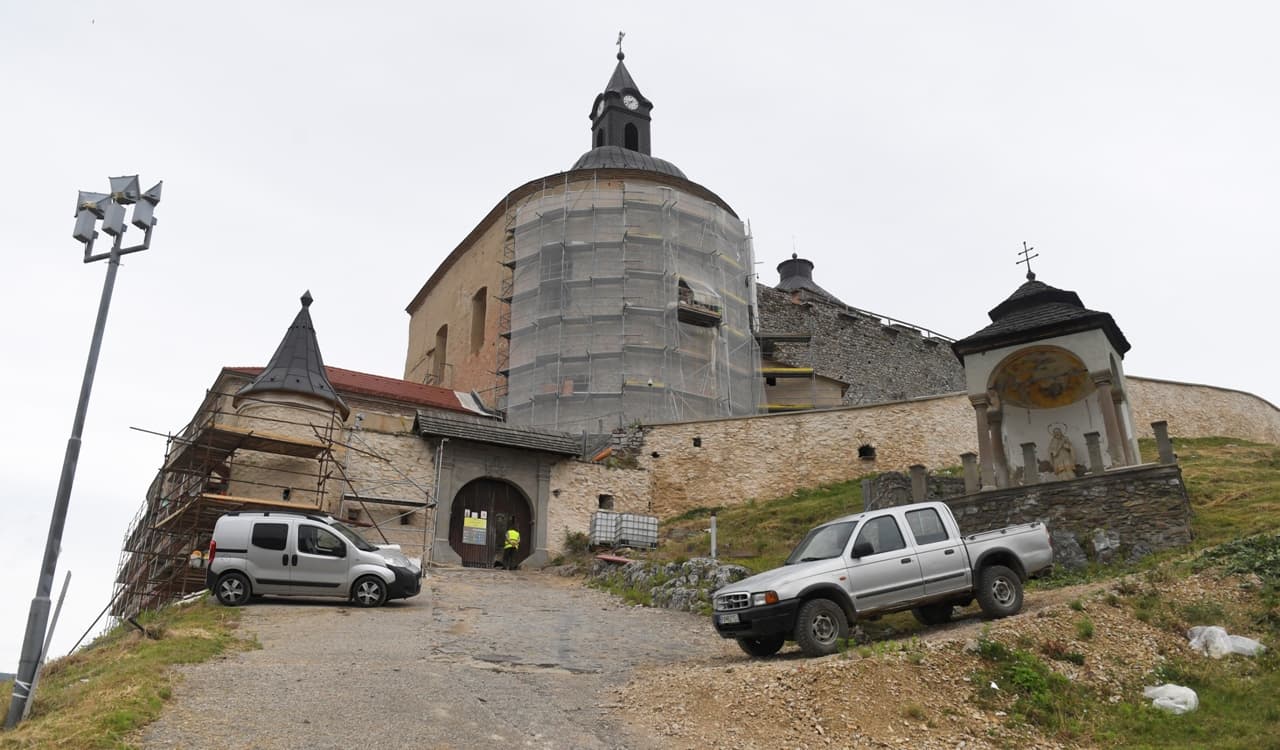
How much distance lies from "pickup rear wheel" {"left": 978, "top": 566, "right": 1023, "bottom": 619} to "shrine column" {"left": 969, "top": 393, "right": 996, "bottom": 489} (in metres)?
8.21

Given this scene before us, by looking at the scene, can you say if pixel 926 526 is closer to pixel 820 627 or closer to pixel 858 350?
pixel 820 627

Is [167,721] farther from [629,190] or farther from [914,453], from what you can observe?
[629,190]

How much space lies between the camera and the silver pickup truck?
9.55m

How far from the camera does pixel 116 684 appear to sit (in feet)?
27.0

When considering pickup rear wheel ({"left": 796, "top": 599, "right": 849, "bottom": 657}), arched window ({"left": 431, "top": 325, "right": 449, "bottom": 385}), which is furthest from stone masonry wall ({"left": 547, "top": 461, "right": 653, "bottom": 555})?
arched window ({"left": 431, "top": 325, "right": 449, "bottom": 385})

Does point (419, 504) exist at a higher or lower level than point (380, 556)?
higher

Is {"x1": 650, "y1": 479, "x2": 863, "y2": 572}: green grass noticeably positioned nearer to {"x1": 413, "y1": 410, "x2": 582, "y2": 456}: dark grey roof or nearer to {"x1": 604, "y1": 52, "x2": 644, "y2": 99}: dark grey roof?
{"x1": 413, "y1": 410, "x2": 582, "y2": 456}: dark grey roof

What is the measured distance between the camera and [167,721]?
7.30 metres

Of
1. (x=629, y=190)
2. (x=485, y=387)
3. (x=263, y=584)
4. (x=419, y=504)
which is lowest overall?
(x=263, y=584)

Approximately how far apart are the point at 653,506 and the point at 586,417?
16.0 ft

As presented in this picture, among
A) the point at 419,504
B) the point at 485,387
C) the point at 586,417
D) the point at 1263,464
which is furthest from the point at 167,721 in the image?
the point at 485,387

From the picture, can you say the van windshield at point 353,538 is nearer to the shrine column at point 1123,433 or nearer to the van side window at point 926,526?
the van side window at point 926,526

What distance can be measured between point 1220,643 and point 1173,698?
148cm

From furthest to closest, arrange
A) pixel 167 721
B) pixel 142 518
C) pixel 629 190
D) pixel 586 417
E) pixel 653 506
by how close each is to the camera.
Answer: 1. pixel 629 190
2. pixel 586 417
3. pixel 142 518
4. pixel 653 506
5. pixel 167 721
